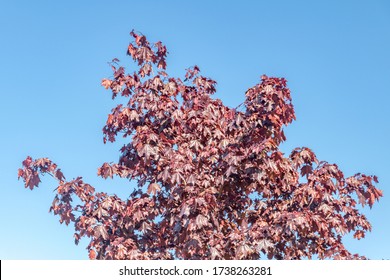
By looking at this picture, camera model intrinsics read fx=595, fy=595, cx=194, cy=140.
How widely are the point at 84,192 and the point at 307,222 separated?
395 cm

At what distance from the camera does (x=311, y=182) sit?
1034 cm

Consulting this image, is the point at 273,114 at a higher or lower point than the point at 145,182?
higher

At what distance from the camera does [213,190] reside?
413 inches

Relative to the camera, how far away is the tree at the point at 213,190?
10023 mm

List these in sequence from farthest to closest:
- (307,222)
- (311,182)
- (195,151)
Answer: (195,151) < (311,182) < (307,222)

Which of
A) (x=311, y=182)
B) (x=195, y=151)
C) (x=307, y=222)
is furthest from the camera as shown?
(x=195, y=151)

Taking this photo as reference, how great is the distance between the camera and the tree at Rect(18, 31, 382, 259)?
10.0 meters
